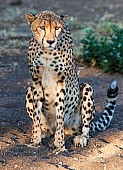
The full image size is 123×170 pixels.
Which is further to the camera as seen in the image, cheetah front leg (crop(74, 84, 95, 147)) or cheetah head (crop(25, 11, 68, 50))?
cheetah front leg (crop(74, 84, 95, 147))

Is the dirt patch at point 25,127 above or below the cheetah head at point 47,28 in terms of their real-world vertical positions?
below

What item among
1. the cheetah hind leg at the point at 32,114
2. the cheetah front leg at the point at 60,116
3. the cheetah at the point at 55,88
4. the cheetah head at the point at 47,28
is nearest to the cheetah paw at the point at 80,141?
the cheetah at the point at 55,88

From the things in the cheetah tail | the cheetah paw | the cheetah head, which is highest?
the cheetah head

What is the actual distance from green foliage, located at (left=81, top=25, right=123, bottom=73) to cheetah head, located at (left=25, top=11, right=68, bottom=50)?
369 centimetres

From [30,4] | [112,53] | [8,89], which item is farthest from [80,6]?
[8,89]

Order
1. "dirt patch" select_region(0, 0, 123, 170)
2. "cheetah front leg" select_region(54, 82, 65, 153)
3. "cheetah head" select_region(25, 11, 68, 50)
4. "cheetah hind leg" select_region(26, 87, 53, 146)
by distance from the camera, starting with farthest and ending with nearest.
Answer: "cheetah hind leg" select_region(26, 87, 53, 146) → "cheetah front leg" select_region(54, 82, 65, 153) → "cheetah head" select_region(25, 11, 68, 50) → "dirt patch" select_region(0, 0, 123, 170)

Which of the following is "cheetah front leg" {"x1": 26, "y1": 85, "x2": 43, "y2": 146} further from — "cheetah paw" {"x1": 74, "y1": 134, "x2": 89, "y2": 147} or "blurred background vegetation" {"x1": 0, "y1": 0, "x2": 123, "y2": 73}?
"blurred background vegetation" {"x1": 0, "y1": 0, "x2": 123, "y2": 73}

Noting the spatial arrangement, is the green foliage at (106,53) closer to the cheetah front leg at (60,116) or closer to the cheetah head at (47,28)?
the cheetah front leg at (60,116)

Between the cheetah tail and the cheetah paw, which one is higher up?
the cheetah tail

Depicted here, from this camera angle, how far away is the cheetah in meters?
5.17

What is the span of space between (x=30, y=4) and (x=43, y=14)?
10990 millimetres

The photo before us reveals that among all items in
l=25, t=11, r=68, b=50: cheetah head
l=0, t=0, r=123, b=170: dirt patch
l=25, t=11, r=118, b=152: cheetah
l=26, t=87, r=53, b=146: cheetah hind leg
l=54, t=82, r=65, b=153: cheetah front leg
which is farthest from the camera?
l=26, t=87, r=53, b=146: cheetah hind leg

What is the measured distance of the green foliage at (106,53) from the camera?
29.2 feet

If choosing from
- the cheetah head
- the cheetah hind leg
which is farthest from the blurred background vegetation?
the cheetah head
